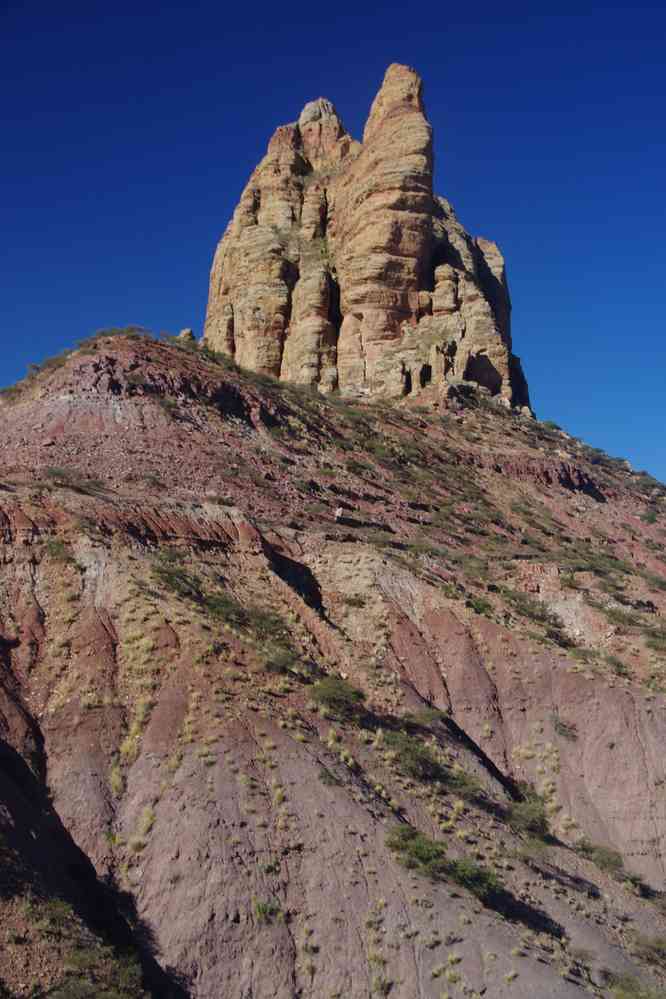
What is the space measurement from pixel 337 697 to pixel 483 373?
39.0 m

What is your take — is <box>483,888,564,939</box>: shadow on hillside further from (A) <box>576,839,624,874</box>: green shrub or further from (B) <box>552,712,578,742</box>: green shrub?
(B) <box>552,712,578,742</box>: green shrub

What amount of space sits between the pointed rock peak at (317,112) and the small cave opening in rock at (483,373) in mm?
29424

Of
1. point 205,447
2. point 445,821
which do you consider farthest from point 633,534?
point 445,821

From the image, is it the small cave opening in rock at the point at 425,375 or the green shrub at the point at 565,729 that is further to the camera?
the small cave opening in rock at the point at 425,375

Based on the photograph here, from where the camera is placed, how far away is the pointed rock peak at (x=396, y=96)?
57.8 m

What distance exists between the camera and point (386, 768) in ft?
60.7

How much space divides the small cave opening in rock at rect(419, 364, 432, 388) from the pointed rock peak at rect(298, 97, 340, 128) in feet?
101

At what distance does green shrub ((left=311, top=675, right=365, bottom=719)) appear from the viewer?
769 inches

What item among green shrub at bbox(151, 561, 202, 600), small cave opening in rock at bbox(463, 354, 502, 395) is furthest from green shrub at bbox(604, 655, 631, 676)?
small cave opening in rock at bbox(463, 354, 502, 395)

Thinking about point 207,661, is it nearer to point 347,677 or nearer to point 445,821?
point 347,677

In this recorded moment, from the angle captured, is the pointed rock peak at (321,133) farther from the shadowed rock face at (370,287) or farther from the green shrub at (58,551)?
the green shrub at (58,551)

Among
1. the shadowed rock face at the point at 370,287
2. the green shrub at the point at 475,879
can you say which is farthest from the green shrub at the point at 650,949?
the shadowed rock face at the point at 370,287

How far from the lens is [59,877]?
42.9ft

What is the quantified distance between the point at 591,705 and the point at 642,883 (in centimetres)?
516
